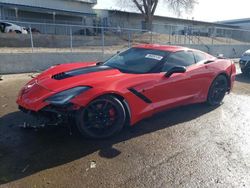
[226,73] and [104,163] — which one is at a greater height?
[226,73]

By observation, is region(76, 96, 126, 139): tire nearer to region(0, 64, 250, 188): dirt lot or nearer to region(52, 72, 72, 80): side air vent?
region(0, 64, 250, 188): dirt lot

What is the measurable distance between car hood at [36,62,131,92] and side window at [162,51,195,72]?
97 cm

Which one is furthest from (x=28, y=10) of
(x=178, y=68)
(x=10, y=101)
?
(x=178, y=68)

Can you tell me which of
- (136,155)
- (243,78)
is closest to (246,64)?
(243,78)

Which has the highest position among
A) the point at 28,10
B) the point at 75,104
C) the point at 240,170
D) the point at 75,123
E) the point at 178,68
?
the point at 28,10

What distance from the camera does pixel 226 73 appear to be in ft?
18.3

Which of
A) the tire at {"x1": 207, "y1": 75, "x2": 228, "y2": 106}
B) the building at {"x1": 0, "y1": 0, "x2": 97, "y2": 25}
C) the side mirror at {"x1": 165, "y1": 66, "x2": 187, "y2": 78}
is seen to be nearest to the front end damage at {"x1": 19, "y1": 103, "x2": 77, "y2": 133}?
the side mirror at {"x1": 165, "y1": 66, "x2": 187, "y2": 78}

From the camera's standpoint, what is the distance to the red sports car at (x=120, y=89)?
3.35 meters

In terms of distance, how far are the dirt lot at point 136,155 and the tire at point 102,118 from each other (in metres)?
0.14

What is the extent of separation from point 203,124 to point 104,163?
2.18 meters

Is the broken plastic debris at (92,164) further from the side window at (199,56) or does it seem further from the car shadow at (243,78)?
the car shadow at (243,78)

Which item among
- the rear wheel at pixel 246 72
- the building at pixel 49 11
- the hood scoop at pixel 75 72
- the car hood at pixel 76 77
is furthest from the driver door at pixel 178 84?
the building at pixel 49 11

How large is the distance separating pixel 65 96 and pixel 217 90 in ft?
11.7

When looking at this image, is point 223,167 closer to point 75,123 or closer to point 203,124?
point 203,124
